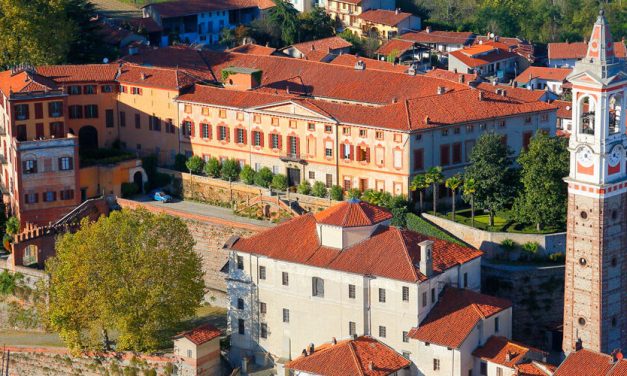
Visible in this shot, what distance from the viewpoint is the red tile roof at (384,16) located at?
176 m

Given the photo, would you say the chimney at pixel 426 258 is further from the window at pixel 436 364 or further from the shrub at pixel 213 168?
the shrub at pixel 213 168

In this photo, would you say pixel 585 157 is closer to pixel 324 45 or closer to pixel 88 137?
pixel 88 137

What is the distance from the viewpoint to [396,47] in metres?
168

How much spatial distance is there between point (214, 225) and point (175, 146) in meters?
13.1

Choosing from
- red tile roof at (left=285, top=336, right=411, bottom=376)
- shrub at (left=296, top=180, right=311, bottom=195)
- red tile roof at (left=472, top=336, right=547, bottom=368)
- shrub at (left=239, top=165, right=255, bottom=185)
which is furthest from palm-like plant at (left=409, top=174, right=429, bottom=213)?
red tile roof at (left=472, top=336, right=547, bottom=368)

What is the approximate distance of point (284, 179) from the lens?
12306 centimetres

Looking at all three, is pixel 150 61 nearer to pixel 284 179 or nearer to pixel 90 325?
pixel 284 179

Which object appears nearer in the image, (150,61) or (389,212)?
(389,212)

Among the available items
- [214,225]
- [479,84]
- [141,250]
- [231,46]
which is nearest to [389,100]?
[479,84]

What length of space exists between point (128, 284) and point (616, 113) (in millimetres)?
30202

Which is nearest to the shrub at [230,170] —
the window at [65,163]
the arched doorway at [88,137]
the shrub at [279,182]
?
the shrub at [279,182]

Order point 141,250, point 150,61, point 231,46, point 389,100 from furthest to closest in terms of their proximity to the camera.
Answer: point 231,46
point 150,61
point 389,100
point 141,250

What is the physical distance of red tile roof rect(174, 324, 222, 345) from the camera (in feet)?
341

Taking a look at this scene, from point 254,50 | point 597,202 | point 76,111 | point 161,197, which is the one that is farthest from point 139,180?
point 597,202
